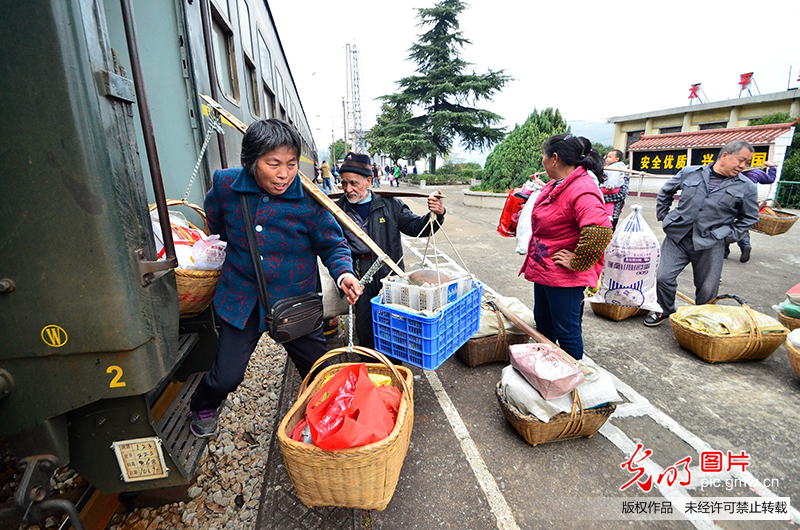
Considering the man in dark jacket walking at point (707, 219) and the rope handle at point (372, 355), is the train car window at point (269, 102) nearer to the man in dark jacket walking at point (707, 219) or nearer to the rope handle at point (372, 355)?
the rope handle at point (372, 355)

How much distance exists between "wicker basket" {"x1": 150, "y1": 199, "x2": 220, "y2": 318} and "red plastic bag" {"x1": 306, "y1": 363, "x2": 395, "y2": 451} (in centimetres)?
87

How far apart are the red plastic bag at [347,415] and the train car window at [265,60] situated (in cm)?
638

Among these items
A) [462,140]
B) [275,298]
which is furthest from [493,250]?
[462,140]

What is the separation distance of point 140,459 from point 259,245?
1127 millimetres

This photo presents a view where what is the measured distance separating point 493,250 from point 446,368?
5057 mm

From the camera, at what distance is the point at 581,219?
2551mm

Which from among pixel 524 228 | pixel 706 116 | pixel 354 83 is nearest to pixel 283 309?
pixel 524 228

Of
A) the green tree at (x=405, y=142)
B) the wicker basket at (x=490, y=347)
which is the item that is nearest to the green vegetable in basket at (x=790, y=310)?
the wicker basket at (x=490, y=347)

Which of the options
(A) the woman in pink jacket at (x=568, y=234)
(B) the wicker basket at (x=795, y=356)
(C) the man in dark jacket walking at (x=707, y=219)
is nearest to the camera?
(A) the woman in pink jacket at (x=568, y=234)

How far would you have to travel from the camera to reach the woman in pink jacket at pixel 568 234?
8.29 ft

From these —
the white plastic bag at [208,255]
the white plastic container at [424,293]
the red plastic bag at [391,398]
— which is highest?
the white plastic bag at [208,255]

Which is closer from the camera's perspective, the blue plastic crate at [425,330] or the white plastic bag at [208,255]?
the white plastic bag at [208,255]

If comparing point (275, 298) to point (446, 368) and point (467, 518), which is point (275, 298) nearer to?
point (467, 518)

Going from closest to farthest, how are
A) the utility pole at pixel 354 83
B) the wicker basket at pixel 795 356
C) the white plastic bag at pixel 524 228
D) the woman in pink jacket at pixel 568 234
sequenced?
the woman in pink jacket at pixel 568 234 < the wicker basket at pixel 795 356 < the white plastic bag at pixel 524 228 < the utility pole at pixel 354 83
